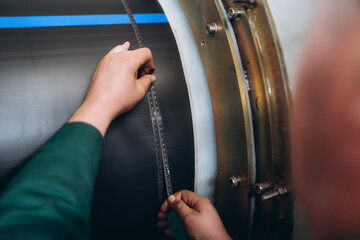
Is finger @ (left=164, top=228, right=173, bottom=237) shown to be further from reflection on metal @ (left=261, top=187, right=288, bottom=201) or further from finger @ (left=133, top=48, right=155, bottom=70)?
finger @ (left=133, top=48, right=155, bottom=70)

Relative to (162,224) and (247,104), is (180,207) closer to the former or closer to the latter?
(162,224)

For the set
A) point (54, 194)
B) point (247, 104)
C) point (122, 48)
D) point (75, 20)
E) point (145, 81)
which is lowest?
point (54, 194)

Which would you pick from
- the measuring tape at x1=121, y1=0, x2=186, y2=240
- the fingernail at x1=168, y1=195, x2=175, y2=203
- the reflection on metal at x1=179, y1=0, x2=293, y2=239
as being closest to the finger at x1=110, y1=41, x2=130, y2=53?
the measuring tape at x1=121, y1=0, x2=186, y2=240

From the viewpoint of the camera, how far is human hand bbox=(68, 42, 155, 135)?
0.62 meters

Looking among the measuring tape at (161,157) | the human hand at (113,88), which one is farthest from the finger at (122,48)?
the measuring tape at (161,157)

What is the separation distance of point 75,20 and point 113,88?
0.27m

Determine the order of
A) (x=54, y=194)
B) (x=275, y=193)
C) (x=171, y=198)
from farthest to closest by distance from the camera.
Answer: (x=171, y=198) < (x=275, y=193) < (x=54, y=194)

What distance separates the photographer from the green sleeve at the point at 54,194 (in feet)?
1.46

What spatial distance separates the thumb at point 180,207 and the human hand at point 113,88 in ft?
0.95

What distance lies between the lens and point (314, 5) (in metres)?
0.54

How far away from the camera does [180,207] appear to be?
0.75 m

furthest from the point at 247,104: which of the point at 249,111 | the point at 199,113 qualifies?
the point at 199,113

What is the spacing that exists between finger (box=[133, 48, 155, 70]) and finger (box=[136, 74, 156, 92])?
3 centimetres

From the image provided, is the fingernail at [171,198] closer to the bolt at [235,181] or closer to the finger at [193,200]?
the finger at [193,200]
